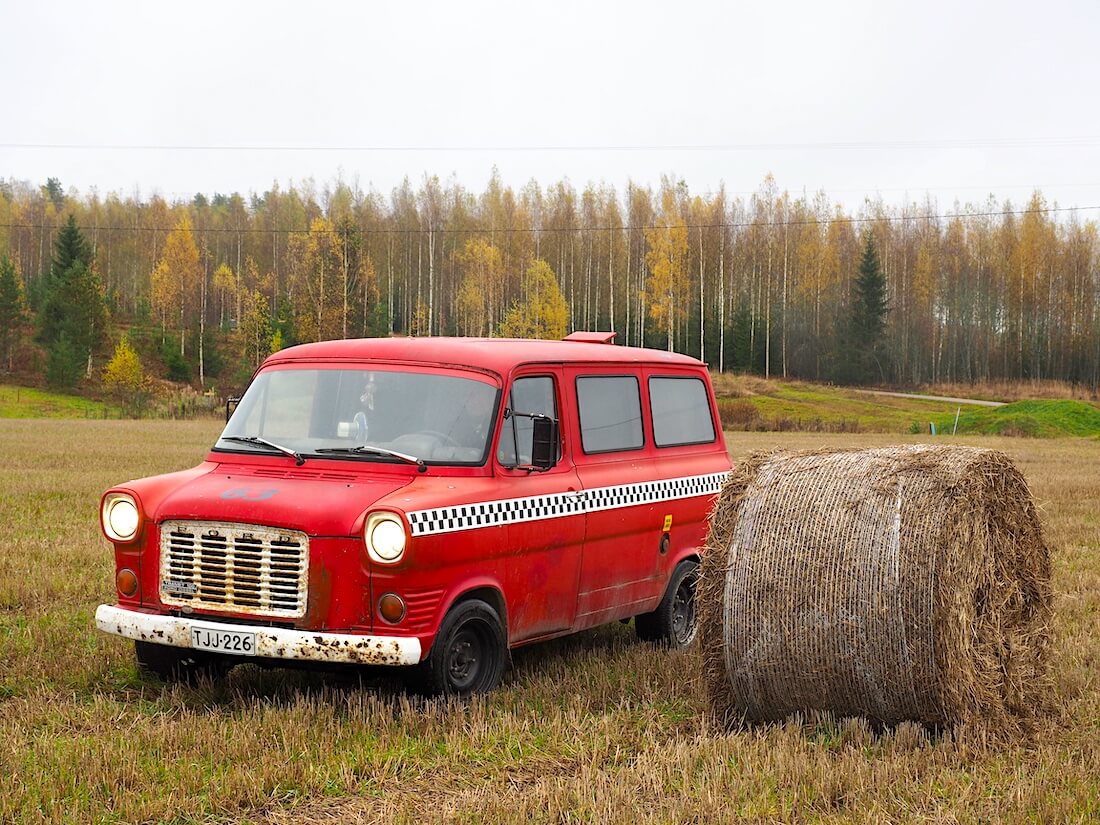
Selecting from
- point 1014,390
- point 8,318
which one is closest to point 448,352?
point 8,318

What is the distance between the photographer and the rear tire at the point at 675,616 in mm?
9594

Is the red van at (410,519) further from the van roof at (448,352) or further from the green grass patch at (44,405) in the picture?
the green grass patch at (44,405)

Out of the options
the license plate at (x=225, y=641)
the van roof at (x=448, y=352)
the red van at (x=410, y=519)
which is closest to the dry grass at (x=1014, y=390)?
the red van at (x=410, y=519)

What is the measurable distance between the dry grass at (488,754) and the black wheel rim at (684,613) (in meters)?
0.79

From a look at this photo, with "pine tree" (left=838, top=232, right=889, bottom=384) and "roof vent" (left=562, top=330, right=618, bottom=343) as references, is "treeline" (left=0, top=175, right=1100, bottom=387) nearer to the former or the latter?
"pine tree" (left=838, top=232, right=889, bottom=384)

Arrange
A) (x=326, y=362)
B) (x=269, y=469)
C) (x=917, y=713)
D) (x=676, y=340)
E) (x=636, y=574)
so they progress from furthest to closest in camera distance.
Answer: (x=676, y=340)
(x=636, y=574)
(x=326, y=362)
(x=269, y=469)
(x=917, y=713)

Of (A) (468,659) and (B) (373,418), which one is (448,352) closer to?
(B) (373,418)

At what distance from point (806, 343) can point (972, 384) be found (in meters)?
10.7

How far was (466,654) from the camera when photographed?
749cm

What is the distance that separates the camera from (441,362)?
8188 millimetres

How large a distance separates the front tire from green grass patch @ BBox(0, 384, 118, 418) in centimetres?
5241

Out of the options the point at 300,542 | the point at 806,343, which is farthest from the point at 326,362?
the point at 806,343

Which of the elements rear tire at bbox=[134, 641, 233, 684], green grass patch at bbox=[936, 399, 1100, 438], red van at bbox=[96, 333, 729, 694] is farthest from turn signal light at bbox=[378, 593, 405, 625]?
green grass patch at bbox=[936, 399, 1100, 438]

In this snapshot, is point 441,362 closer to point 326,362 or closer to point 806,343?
point 326,362
